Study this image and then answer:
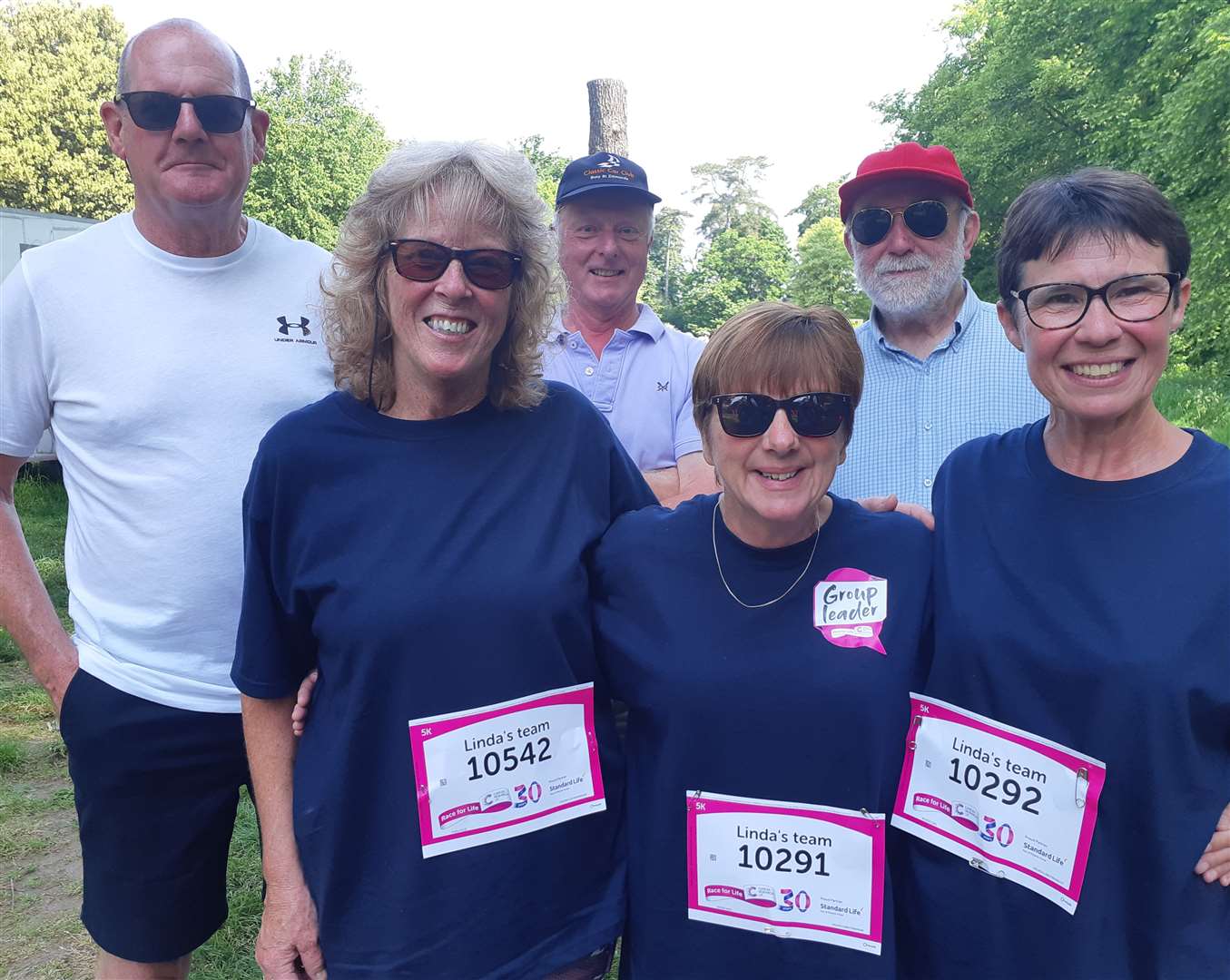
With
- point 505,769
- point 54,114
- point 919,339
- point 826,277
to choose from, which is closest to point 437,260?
point 505,769

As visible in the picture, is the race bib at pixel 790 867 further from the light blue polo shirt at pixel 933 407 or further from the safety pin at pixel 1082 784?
the light blue polo shirt at pixel 933 407

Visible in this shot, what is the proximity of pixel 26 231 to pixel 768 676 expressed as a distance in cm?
1402

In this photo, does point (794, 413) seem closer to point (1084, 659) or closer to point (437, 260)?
point (1084, 659)

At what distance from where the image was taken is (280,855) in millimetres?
1948

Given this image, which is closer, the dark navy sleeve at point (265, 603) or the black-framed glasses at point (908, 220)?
the dark navy sleeve at point (265, 603)

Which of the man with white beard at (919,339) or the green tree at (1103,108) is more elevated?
the green tree at (1103,108)

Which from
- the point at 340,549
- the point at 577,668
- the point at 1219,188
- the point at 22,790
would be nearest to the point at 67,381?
the point at 340,549

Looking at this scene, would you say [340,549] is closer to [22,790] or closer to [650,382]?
[650,382]

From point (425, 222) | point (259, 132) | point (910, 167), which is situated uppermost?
point (259, 132)

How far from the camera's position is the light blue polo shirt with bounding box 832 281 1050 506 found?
2.66 metres

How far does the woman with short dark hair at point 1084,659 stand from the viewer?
1.65 m

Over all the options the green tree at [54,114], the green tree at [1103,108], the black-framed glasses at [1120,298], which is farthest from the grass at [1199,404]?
the green tree at [54,114]

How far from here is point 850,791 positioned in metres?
1.82

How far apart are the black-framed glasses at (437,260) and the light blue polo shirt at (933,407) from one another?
1.22m
